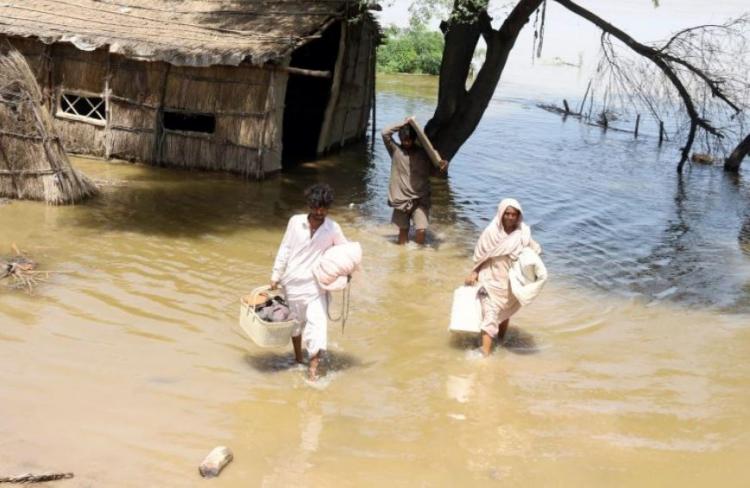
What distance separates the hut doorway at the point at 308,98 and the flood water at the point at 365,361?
13.4 ft

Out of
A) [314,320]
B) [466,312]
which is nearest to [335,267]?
[314,320]

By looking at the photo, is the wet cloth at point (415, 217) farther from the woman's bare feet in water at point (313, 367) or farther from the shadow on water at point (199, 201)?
the woman's bare feet in water at point (313, 367)

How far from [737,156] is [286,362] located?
50.2 feet

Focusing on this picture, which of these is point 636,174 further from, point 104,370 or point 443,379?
point 104,370

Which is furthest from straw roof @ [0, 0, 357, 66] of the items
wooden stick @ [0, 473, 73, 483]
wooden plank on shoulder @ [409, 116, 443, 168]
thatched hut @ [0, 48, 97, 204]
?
wooden stick @ [0, 473, 73, 483]

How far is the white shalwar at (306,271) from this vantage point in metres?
5.69

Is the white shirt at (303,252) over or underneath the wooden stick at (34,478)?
over

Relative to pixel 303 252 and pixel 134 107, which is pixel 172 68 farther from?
pixel 303 252

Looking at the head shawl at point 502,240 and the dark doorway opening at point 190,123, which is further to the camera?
the dark doorway opening at point 190,123

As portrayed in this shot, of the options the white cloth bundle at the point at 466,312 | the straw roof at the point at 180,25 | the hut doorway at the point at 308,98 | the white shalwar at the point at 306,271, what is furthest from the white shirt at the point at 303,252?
the hut doorway at the point at 308,98

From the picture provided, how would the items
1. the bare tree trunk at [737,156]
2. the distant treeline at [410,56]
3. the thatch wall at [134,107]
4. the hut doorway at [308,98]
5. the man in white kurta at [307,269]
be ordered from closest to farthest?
the man in white kurta at [307,269], the thatch wall at [134,107], the hut doorway at [308,98], the bare tree trunk at [737,156], the distant treeline at [410,56]

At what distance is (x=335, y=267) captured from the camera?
5605mm

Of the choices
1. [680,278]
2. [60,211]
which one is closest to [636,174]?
[680,278]

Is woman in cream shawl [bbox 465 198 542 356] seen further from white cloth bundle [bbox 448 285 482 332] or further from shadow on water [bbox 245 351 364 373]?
shadow on water [bbox 245 351 364 373]
